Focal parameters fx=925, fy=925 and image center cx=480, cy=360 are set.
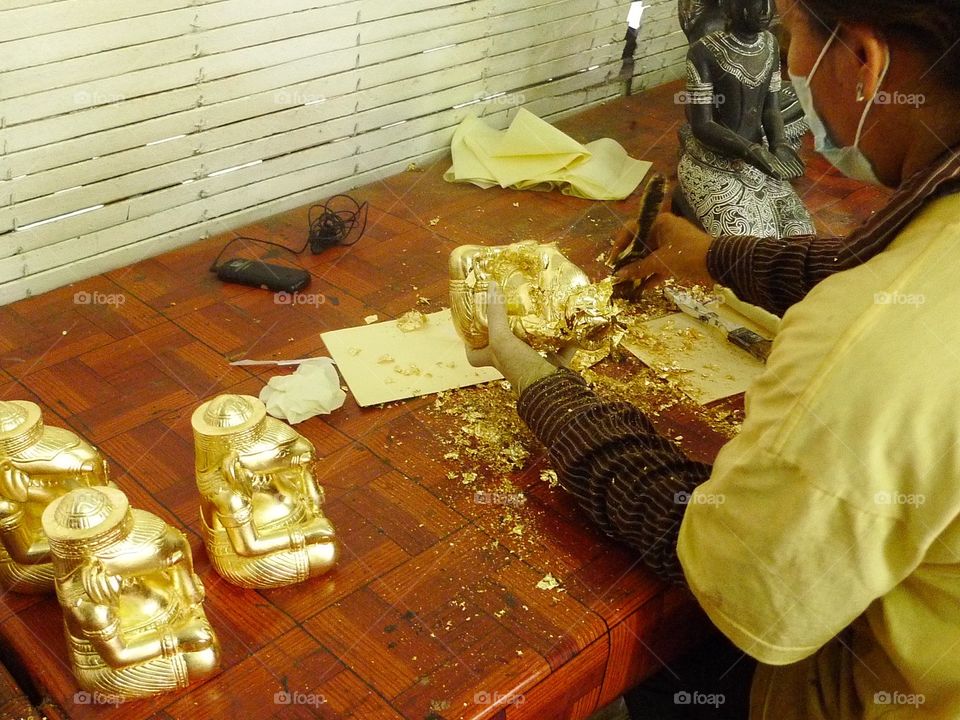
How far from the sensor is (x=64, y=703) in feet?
3.65

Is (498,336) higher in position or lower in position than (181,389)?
higher

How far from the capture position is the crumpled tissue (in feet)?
5.27

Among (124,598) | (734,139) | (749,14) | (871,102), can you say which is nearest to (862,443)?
(871,102)

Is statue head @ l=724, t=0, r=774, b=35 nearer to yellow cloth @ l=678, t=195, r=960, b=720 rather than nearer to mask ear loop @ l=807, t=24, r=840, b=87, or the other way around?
mask ear loop @ l=807, t=24, r=840, b=87

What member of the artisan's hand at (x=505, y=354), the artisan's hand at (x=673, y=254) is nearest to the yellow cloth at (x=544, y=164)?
the artisan's hand at (x=673, y=254)

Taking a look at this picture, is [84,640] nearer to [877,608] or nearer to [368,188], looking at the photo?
[877,608]

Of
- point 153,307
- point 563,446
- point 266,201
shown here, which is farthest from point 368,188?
point 563,446

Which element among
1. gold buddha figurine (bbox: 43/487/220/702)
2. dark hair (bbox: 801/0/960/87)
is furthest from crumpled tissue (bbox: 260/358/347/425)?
dark hair (bbox: 801/0/960/87)

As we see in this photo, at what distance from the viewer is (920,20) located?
2.88 ft

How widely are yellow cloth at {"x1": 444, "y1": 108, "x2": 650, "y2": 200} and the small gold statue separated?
960mm

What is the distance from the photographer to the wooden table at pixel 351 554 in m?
1.14

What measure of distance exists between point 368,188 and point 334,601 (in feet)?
5.25

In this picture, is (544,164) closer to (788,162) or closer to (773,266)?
(788,162)

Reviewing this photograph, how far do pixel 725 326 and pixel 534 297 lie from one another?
1.65ft
